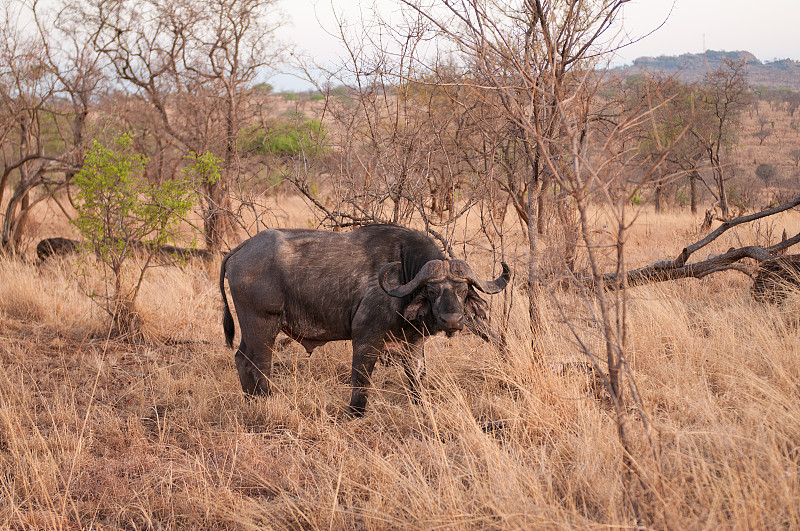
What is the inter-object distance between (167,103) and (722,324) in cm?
1151

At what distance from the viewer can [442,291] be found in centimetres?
416

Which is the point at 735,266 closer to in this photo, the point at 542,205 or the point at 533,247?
the point at 542,205

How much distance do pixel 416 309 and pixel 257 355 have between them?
1301 mm

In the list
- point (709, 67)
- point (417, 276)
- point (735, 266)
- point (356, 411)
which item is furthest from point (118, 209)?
point (735, 266)

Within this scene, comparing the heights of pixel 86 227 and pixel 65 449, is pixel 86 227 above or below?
above

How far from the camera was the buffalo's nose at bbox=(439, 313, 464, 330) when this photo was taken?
13.0ft

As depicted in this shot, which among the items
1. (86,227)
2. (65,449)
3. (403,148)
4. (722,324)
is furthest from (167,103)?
(722,324)

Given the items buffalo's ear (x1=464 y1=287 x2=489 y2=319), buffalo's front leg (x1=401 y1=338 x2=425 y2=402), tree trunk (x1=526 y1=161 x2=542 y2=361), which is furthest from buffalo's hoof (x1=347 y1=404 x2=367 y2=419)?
tree trunk (x1=526 y1=161 x2=542 y2=361)

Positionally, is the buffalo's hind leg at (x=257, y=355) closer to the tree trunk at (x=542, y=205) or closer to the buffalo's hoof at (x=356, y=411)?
the buffalo's hoof at (x=356, y=411)

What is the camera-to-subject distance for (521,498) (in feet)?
8.71

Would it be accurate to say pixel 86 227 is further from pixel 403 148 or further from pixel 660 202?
pixel 660 202

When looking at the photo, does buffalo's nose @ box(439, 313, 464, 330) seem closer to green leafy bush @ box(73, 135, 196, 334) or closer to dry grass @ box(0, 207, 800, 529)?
dry grass @ box(0, 207, 800, 529)

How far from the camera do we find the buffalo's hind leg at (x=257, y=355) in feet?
15.3

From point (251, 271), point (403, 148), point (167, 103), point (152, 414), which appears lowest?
point (152, 414)
